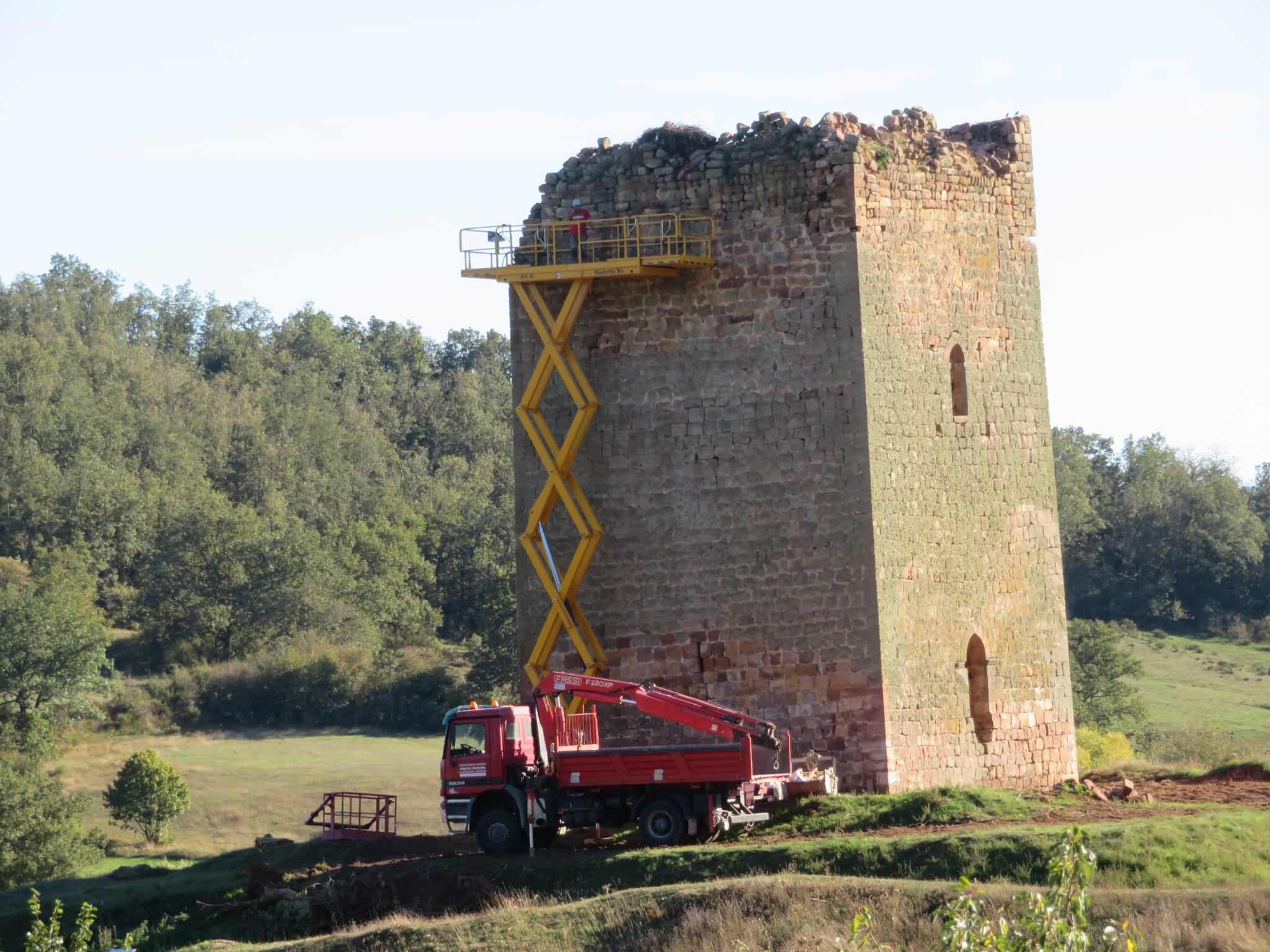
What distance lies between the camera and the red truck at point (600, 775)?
1761 centimetres

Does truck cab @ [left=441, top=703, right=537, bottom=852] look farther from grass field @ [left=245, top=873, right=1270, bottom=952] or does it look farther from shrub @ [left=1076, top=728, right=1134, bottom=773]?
shrub @ [left=1076, top=728, right=1134, bottom=773]

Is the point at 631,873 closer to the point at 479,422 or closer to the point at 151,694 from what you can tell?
the point at 151,694

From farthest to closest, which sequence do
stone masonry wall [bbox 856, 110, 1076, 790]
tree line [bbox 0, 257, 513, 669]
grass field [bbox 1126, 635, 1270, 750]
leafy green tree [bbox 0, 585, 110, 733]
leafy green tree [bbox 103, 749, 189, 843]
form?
tree line [bbox 0, 257, 513, 669] → grass field [bbox 1126, 635, 1270, 750] → leafy green tree [bbox 0, 585, 110, 733] → leafy green tree [bbox 103, 749, 189, 843] → stone masonry wall [bbox 856, 110, 1076, 790]

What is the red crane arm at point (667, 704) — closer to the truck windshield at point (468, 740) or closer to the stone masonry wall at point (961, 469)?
the truck windshield at point (468, 740)

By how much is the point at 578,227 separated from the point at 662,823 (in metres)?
7.27

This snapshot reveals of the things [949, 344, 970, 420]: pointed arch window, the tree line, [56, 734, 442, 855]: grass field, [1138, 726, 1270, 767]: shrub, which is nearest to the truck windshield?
[949, 344, 970, 420]: pointed arch window

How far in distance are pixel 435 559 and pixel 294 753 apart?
949 inches

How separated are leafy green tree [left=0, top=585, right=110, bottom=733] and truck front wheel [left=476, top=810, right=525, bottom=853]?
2946 cm


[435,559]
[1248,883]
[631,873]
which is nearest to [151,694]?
[435,559]

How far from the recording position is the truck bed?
17.4 m

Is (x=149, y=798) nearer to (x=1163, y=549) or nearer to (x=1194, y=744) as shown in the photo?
(x=1194, y=744)

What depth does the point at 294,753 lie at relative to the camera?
150 feet

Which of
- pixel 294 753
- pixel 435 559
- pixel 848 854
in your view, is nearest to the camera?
pixel 848 854

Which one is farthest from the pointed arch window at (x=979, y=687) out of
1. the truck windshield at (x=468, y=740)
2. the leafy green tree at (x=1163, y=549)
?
the leafy green tree at (x=1163, y=549)
